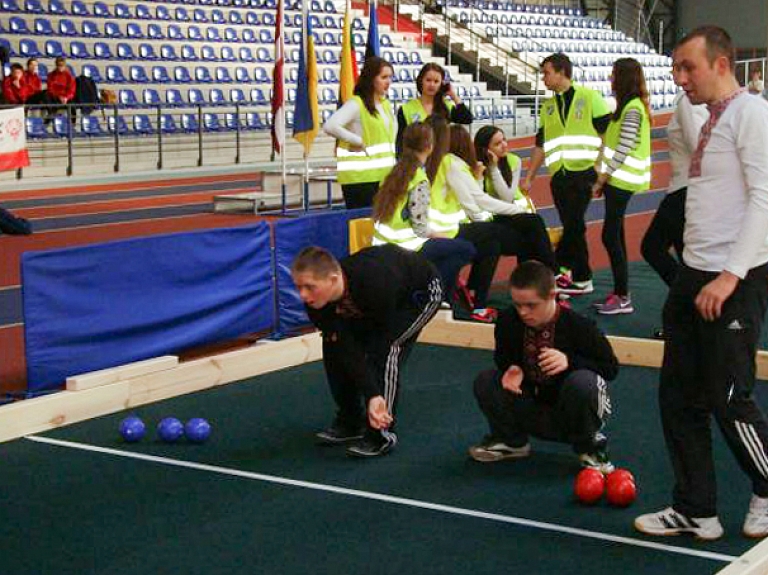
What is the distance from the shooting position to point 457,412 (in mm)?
7105

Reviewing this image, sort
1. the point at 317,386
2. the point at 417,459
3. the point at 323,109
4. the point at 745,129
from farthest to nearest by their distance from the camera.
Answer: the point at 323,109 < the point at 317,386 < the point at 417,459 < the point at 745,129

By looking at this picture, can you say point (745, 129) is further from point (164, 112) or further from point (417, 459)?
point (164, 112)

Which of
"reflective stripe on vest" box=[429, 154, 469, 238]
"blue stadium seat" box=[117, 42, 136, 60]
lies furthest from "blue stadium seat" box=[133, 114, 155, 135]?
"reflective stripe on vest" box=[429, 154, 469, 238]

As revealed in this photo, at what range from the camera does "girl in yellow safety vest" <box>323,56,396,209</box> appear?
32.3 ft

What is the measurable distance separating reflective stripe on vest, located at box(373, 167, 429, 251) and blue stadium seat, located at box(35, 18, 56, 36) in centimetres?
1516

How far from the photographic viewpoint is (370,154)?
32.7 feet

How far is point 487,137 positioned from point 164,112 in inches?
506

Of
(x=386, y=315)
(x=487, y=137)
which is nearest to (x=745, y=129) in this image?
(x=386, y=315)

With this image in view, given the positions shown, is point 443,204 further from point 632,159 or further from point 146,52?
point 146,52

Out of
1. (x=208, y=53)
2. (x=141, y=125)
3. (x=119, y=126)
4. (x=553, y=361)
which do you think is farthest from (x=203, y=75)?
(x=553, y=361)

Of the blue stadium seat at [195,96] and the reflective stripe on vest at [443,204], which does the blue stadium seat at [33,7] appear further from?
the reflective stripe on vest at [443,204]

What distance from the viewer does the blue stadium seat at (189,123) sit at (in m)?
22.0

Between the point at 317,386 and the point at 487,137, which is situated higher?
the point at 487,137

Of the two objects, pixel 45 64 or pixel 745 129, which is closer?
pixel 745 129
